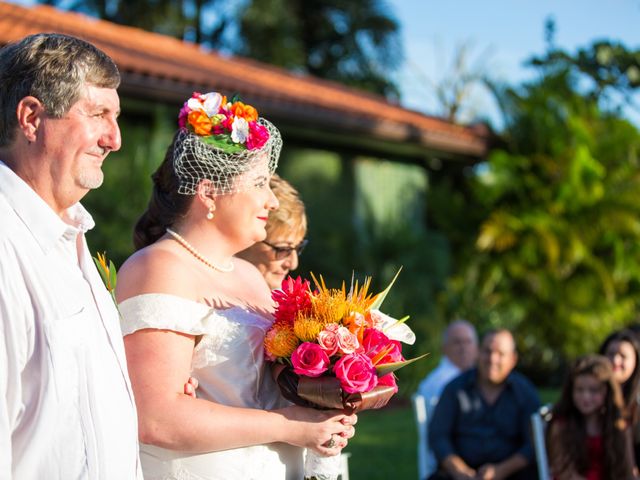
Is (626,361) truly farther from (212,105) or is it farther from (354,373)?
(212,105)

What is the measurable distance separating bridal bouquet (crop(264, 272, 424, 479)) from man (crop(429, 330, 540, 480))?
Answer: 3170 millimetres

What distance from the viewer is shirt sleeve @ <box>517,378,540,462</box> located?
5984 millimetres

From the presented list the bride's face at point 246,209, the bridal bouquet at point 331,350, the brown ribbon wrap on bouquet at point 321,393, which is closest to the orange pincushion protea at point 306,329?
the bridal bouquet at point 331,350

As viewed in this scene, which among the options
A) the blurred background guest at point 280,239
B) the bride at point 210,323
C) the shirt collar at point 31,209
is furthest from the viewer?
the blurred background guest at point 280,239

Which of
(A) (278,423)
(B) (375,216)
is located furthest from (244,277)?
(B) (375,216)

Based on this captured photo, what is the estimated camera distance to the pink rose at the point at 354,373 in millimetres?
2802

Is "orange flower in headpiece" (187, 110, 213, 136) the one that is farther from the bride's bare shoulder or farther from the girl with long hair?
the girl with long hair

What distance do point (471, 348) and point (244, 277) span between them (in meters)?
4.45

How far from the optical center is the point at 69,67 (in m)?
2.20

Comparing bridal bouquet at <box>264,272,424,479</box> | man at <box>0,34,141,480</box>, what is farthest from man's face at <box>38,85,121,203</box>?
bridal bouquet at <box>264,272,424,479</box>

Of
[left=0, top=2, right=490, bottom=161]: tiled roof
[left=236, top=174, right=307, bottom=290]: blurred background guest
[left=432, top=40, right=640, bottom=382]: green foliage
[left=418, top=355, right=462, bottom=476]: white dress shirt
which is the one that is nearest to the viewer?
[left=236, top=174, right=307, bottom=290]: blurred background guest

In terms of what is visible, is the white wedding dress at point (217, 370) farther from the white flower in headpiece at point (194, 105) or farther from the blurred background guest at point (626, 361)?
the blurred background guest at point (626, 361)

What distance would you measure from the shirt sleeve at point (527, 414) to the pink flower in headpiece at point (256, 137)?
150 inches

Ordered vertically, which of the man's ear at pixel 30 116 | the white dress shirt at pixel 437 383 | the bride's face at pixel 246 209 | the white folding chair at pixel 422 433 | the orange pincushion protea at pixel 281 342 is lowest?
the white folding chair at pixel 422 433
